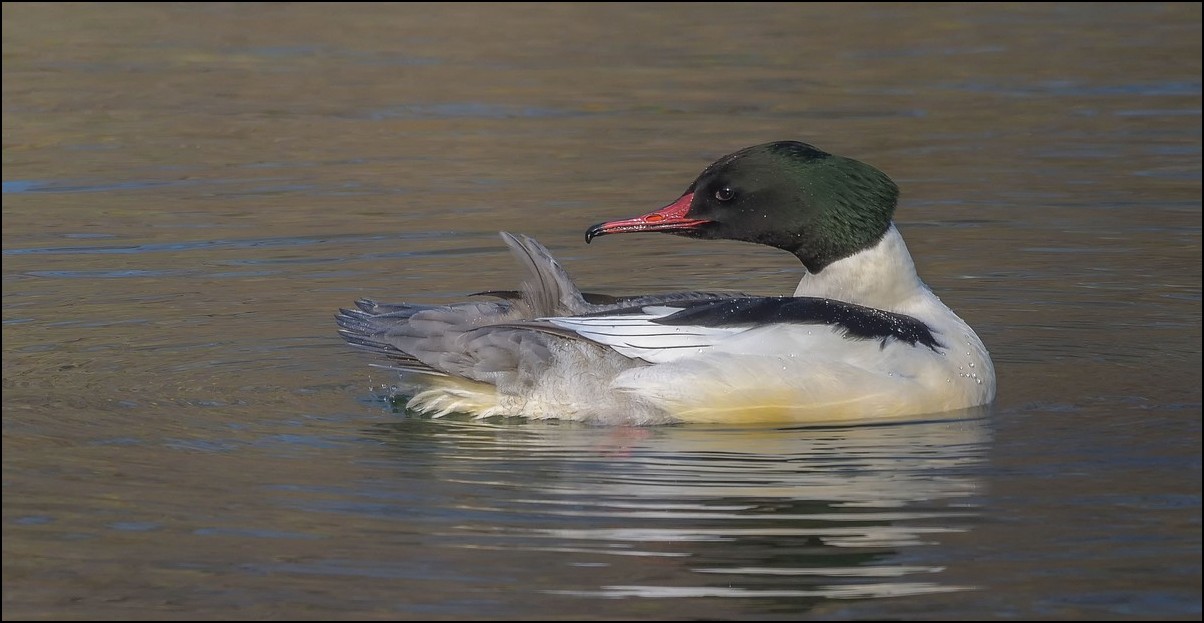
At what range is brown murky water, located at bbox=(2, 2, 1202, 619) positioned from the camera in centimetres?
568

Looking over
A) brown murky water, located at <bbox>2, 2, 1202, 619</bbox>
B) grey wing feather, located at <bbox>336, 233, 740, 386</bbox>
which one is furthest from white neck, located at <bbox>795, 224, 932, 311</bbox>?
brown murky water, located at <bbox>2, 2, 1202, 619</bbox>

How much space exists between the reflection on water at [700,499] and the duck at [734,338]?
11 centimetres

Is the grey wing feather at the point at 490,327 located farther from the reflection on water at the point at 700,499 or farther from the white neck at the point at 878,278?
the white neck at the point at 878,278

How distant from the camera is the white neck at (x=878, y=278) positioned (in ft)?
25.1

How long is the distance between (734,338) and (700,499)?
1069 mm

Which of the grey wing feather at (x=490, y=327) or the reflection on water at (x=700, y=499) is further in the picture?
the grey wing feather at (x=490, y=327)

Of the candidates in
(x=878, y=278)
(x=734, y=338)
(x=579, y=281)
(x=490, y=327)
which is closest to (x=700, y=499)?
(x=734, y=338)

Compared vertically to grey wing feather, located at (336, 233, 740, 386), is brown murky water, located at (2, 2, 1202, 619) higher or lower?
lower

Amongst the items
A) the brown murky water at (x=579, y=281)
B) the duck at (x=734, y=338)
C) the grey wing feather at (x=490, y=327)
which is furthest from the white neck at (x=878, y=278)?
the brown murky water at (x=579, y=281)

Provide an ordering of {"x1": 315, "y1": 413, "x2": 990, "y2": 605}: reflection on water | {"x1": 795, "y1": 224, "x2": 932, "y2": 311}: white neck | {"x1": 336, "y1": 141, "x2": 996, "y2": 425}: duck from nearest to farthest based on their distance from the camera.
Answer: {"x1": 315, "y1": 413, "x2": 990, "y2": 605}: reflection on water
{"x1": 336, "y1": 141, "x2": 996, "y2": 425}: duck
{"x1": 795, "y1": 224, "x2": 932, "y2": 311}: white neck

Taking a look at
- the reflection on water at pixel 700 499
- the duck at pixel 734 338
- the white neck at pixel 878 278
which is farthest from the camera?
the white neck at pixel 878 278

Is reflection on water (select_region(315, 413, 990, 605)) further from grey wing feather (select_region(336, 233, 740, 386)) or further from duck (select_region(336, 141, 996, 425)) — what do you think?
grey wing feather (select_region(336, 233, 740, 386))

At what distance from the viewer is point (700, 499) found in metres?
6.27

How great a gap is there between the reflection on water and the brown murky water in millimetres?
17
